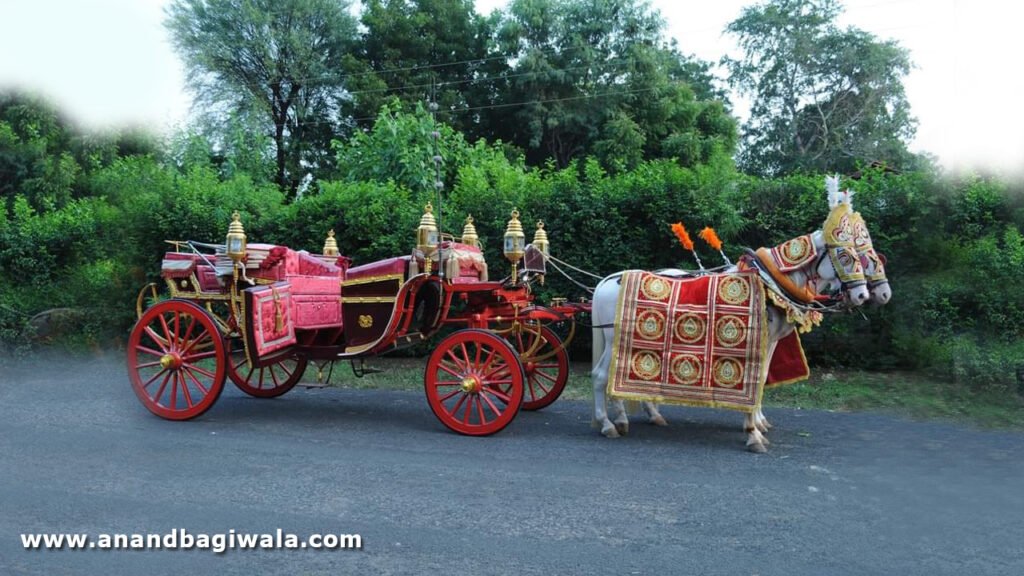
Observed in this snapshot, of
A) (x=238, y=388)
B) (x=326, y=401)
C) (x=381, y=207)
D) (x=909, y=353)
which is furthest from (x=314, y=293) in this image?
(x=909, y=353)

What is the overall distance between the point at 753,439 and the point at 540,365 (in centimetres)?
218

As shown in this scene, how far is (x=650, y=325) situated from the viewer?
6004mm

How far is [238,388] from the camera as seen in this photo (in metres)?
8.29

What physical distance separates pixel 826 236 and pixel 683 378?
59.9 inches

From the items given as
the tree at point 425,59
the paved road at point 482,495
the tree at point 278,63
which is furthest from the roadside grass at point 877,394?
the tree at point 278,63

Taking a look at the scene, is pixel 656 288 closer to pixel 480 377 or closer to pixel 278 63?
pixel 480 377

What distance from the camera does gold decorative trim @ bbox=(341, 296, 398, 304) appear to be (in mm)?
6582

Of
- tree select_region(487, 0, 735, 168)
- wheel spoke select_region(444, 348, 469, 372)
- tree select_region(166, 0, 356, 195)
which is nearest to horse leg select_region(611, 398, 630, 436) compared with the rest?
wheel spoke select_region(444, 348, 469, 372)

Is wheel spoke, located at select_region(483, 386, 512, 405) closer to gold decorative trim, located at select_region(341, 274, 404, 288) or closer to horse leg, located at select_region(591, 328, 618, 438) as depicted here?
horse leg, located at select_region(591, 328, 618, 438)

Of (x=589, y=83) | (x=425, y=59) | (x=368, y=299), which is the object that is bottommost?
(x=368, y=299)

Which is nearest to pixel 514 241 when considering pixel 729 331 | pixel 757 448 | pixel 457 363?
pixel 457 363

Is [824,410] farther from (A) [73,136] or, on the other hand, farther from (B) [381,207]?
(A) [73,136]

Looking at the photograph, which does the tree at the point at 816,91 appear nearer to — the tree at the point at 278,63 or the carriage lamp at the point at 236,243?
the tree at the point at 278,63

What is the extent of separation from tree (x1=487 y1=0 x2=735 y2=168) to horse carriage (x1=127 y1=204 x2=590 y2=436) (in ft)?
46.5
